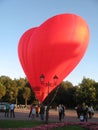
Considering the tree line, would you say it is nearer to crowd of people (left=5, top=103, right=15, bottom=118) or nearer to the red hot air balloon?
crowd of people (left=5, top=103, right=15, bottom=118)

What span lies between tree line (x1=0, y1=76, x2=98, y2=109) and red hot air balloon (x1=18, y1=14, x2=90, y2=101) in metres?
57.5

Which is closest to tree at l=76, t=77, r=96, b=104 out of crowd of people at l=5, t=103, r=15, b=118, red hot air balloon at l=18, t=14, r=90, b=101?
crowd of people at l=5, t=103, r=15, b=118

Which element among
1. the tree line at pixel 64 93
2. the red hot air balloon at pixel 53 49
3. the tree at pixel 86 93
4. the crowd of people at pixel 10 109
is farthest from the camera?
the tree line at pixel 64 93

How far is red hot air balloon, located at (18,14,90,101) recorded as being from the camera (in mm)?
25656

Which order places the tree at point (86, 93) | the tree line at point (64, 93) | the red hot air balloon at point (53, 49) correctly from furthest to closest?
the tree line at point (64, 93) < the tree at point (86, 93) < the red hot air balloon at point (53, 49)

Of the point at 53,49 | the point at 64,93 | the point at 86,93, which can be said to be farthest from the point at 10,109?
the point at 64,93

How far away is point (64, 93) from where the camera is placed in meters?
91.2

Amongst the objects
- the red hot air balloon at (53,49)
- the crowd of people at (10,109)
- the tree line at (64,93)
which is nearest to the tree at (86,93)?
the tree line at (64,93)

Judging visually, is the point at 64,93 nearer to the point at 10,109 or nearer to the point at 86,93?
the point at 86,93

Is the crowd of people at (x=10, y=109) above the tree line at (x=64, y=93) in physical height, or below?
below

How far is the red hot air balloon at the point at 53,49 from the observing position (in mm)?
25656

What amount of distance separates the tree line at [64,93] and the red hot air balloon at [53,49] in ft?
189

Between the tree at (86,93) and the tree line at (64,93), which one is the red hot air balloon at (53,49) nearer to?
the tree line at (64,93)

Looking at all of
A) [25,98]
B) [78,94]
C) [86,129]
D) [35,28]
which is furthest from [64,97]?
[86,129]
